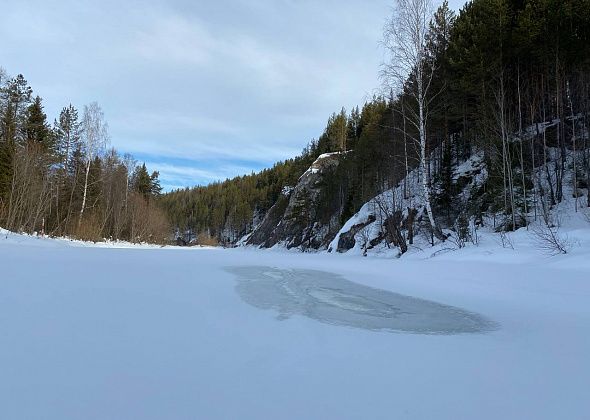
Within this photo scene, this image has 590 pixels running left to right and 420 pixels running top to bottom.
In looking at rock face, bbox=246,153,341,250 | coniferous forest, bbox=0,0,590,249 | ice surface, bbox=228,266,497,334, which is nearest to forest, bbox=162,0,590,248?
coniferous forest, bbox=0,0,590,249

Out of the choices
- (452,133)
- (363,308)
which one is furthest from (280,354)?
(452,133)

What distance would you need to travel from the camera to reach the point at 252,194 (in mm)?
102938

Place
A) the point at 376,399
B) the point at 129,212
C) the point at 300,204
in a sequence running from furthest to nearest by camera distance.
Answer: the point at 300,204
the point at 129,212
the point at 376,399

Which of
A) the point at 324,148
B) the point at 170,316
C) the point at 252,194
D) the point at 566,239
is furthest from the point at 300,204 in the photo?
the point at 170,316

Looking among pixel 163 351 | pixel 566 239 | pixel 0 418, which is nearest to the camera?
pixel 0 418

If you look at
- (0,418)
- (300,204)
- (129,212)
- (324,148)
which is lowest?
(0,418)

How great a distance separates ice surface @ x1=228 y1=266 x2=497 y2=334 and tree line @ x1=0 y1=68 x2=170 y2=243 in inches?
988

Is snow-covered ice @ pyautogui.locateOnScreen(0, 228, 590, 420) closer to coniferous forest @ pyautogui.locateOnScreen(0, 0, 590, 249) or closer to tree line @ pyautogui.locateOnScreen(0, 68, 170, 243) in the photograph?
coniferous forest @ pyautogui.locateOnScreen(0, 0, 590, 249)

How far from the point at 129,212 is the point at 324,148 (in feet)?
138

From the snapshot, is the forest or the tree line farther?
the tree line

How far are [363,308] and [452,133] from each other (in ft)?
90.9

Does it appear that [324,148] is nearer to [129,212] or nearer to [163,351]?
[129,212]

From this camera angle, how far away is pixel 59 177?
32750 millimetres

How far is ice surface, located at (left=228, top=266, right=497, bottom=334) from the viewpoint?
412 cm
